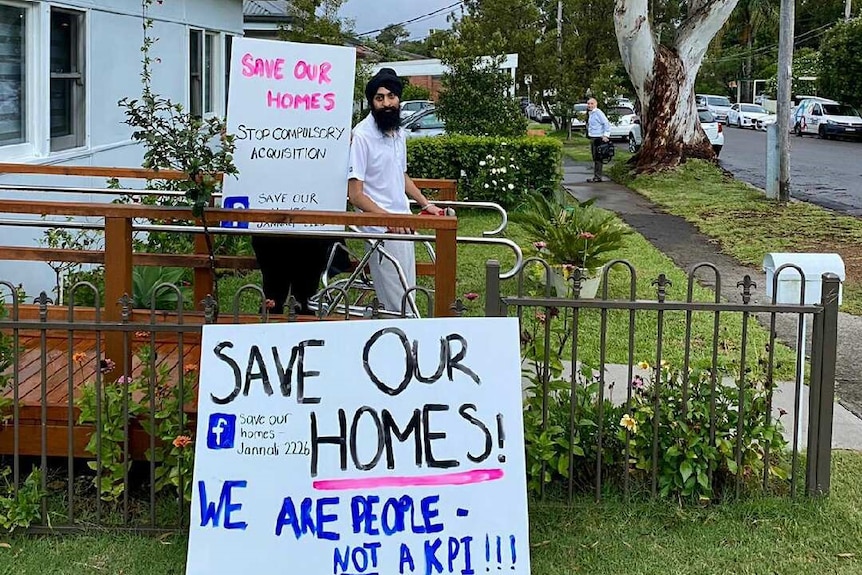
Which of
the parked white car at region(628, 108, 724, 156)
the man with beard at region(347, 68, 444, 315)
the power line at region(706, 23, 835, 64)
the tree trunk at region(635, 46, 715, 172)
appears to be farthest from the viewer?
the power line at region(706, 23, 835, 64)

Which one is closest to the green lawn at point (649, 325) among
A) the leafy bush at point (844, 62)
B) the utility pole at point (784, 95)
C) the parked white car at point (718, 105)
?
the utility pole at point (784, 95)

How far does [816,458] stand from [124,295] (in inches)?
116

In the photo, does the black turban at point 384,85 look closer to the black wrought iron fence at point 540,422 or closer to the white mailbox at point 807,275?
the black wrought iron fence at point 540,422

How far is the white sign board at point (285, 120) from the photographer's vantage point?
4.91 meters

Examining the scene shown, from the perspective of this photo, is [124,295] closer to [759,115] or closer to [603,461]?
[603,461]

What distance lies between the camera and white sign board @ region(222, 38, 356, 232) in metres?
4.91

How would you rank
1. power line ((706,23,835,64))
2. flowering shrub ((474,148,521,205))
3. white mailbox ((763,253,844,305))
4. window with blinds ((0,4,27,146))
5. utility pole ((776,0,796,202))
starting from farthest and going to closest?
power line ((706,23,835,64)) → utility pole ((776,0,796,202)) → flowering shrub ((474,148,521,205)) → window with blinds ((0,4,27,146)) → white mailbox ((763,253,844,305))

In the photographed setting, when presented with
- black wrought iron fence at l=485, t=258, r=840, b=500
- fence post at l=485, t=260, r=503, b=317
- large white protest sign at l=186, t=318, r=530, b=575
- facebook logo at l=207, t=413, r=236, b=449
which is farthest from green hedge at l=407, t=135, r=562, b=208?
facebook logo at l=207, t=413, r=236, b=449

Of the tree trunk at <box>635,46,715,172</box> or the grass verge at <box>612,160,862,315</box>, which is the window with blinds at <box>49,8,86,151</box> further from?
the tree trunk at <box>635,46,715,172</box>

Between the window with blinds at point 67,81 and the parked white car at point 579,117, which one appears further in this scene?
the parked white car at point 579,117

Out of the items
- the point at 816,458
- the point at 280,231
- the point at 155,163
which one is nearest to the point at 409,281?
the point at 280,231

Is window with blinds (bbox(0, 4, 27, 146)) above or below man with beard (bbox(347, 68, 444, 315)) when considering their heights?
above

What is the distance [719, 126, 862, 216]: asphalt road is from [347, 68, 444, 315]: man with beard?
11.5 metres

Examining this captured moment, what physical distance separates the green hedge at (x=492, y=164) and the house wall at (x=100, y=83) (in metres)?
3.63
